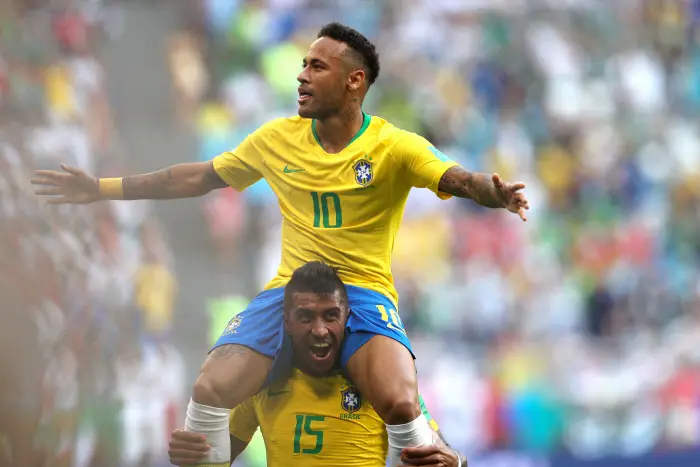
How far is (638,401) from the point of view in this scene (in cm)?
1283

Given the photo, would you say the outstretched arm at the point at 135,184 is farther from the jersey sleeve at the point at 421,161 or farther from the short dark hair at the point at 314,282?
the jersey sleeve at the point at 421,161

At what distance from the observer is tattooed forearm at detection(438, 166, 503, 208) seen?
5.41 m

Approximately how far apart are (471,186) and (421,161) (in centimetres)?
39

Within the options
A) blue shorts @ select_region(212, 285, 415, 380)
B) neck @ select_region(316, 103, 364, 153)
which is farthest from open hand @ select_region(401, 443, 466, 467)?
neck @ select_region(316, 103, 364, 153)

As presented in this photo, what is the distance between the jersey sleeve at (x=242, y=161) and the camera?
6.31 metres

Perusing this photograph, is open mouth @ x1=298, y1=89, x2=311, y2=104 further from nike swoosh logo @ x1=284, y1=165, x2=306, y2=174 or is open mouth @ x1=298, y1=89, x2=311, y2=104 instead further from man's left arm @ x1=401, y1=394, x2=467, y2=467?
man's left arm @ x1=401, y1=394, x2=467, y2=467

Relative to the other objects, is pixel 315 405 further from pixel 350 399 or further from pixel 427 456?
pixel 427 456

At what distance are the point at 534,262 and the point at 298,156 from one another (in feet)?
26.7

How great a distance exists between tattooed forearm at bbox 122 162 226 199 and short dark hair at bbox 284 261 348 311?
32.1 inches

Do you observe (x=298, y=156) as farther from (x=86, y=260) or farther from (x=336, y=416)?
(x=86, y=260)

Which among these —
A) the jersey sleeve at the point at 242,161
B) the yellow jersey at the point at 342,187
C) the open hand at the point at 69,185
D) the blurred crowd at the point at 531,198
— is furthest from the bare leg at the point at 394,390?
the blurred crowd at the point at 531,198

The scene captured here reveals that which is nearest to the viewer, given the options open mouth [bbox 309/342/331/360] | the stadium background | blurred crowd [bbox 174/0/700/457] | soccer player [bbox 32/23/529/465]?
soccer player [bbox 32/23/529/465]

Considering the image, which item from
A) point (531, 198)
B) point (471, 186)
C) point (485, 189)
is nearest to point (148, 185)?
point (471, 186)

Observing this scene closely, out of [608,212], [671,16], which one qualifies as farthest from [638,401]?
[671,16]
